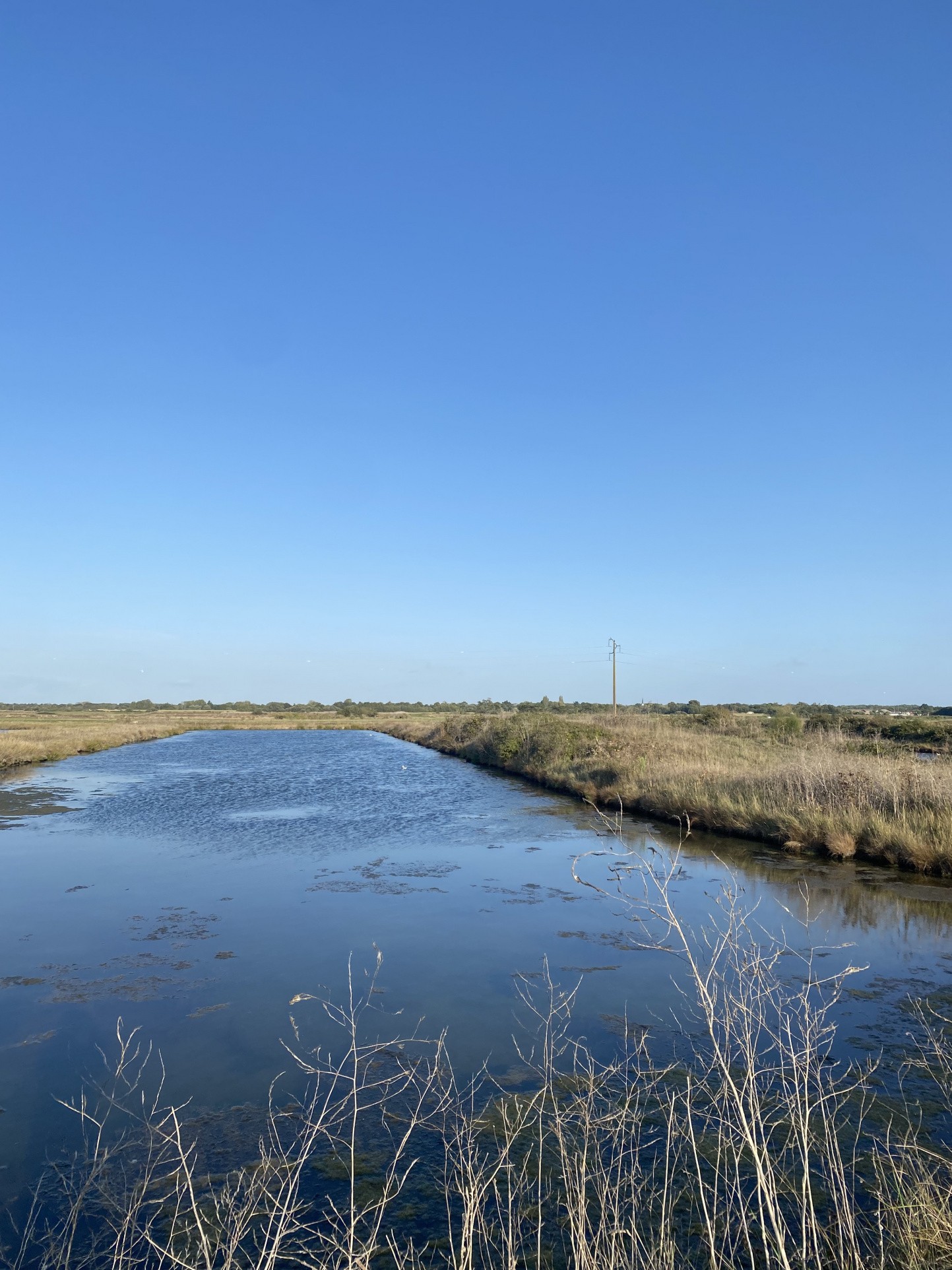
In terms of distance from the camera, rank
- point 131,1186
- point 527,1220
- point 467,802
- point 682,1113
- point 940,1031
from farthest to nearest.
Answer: point 467,802, point 940,1031, point 682,1113, point 131,1186, point 527,1220

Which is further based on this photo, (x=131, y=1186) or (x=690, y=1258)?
(x=131, y=1186)

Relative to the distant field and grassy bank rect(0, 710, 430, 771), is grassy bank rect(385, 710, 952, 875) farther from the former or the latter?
grassy bank rect(0, 710, 430, 771)

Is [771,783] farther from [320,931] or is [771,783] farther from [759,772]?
[320,931]

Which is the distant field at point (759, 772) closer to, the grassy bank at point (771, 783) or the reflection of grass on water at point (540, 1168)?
the grassy bank at point (771, 783)

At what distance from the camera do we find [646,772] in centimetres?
2144

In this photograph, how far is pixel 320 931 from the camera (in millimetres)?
10125

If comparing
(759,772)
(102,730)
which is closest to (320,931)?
(759,772)

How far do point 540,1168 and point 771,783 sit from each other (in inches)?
585

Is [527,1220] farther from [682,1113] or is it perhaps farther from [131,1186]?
[131,1186]

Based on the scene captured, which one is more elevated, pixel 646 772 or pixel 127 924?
pixel 646 772

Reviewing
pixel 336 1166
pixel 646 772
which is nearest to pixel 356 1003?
pixel 336 1166

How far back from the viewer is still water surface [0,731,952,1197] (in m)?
6.71

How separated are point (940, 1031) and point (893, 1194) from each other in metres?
3.00

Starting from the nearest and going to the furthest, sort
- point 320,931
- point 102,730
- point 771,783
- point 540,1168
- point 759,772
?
point 540,1168 < point 320,931 < point 771,783 < point 759,772 < point 102,730
